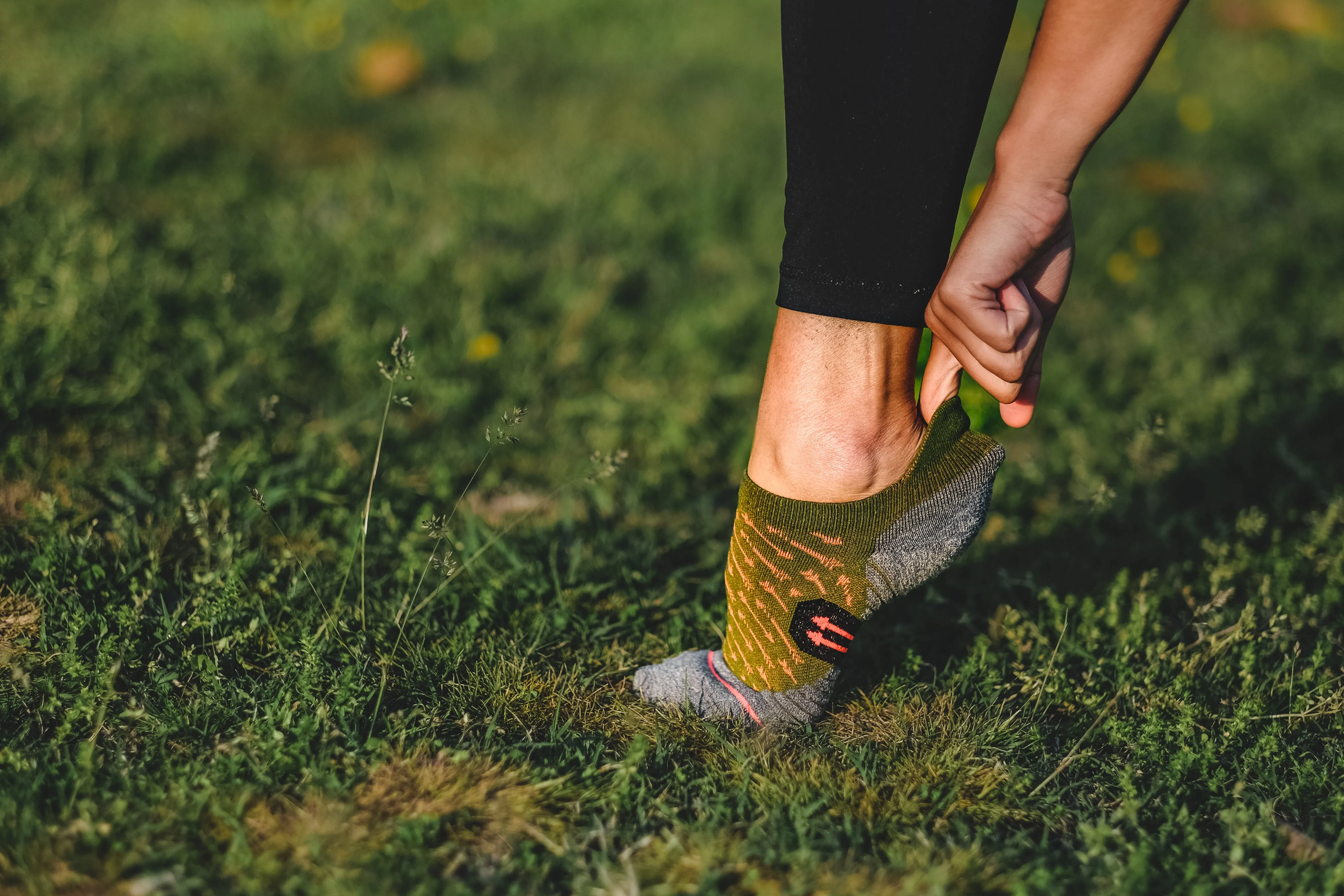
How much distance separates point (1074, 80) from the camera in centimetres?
133

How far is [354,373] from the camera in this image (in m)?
2.89

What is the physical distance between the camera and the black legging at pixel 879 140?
136cm

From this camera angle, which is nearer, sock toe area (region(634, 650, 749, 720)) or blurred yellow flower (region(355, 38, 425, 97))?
sock toe area (region(634, 650, 749, 720))

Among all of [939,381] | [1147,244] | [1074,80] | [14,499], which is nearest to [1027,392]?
[939,381]

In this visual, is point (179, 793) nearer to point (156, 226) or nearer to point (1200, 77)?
point (156, 226)

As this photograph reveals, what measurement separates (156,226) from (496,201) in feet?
4.11

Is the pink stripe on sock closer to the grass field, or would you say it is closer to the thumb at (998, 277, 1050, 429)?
the grass field

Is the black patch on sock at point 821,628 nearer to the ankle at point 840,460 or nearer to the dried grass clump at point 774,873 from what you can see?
the ankle at point 840,460

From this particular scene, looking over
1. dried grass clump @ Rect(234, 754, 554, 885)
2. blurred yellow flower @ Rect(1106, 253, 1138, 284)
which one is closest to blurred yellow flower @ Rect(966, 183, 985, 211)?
dried grass clump @ Rect(234, 754, 554, 885)

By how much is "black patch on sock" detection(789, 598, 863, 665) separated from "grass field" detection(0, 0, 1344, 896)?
0.18m

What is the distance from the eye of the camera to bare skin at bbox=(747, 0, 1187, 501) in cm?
132

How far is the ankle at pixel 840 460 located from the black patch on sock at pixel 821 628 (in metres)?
0.19


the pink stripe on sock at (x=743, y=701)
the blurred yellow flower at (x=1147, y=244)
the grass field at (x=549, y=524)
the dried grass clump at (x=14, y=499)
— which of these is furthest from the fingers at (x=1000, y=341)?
the blurred yellow flower at (x=1147, y=244)

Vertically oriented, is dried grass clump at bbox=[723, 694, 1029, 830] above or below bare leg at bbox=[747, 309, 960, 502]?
below
